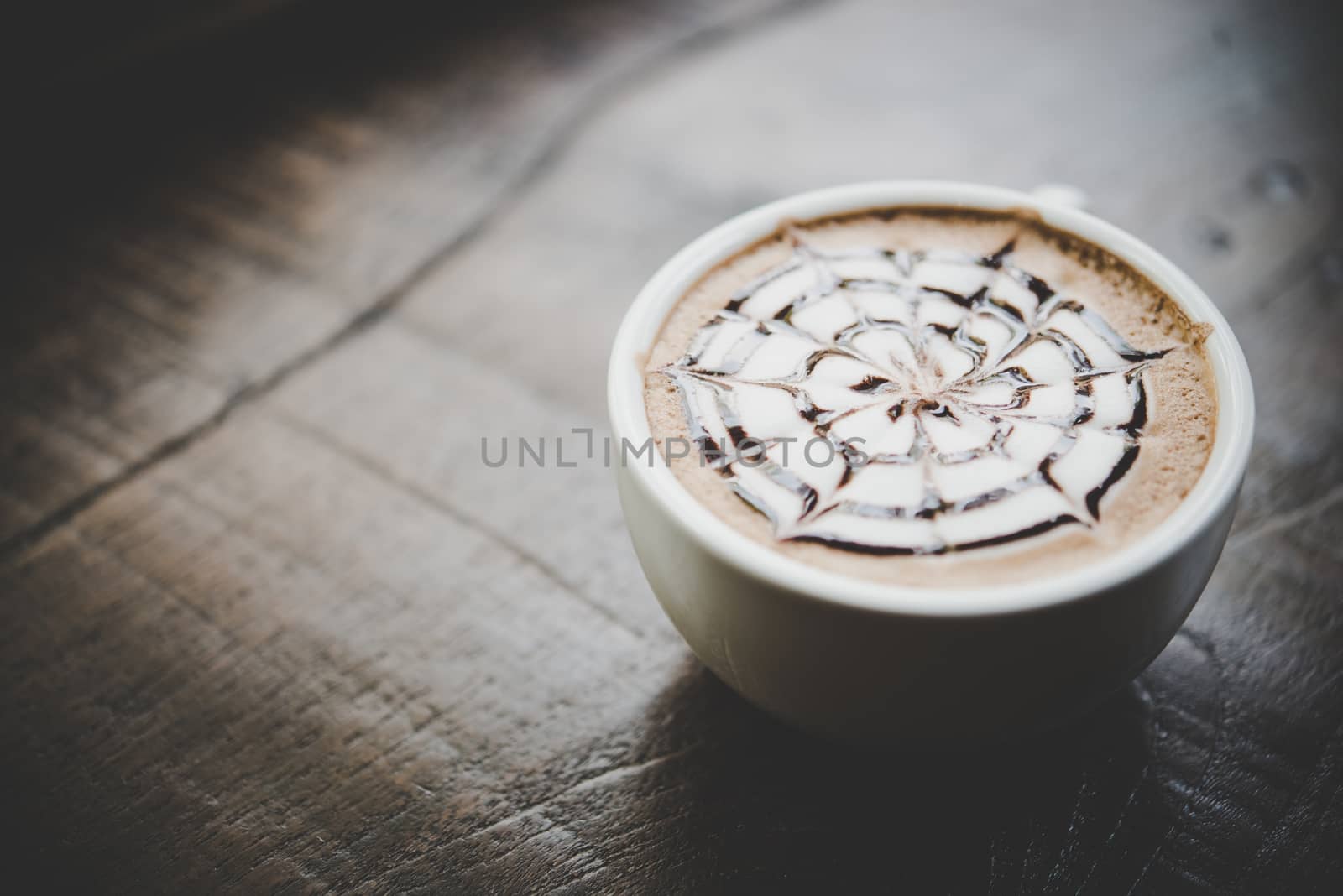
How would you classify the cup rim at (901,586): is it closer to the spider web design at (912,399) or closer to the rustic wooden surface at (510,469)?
the spider web design at (912,399)

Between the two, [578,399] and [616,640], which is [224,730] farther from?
[578,399]

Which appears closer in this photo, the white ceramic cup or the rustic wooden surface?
the white ceramic cup

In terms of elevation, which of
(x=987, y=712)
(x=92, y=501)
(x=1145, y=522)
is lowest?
(x=92, y=501)

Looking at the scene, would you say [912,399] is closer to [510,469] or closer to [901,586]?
[901,586]

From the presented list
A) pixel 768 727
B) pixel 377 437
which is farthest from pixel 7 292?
pixel 768 727

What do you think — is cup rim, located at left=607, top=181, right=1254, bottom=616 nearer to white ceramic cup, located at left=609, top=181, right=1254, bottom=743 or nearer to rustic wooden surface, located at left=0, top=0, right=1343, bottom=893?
white ceramic cup, located at left=609, top=181, right=1254, bottom=743

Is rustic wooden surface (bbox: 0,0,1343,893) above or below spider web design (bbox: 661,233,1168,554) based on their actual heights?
below

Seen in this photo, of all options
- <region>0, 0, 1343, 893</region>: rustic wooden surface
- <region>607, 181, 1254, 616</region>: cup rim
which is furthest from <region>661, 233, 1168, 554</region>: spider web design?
<region>0, 0, 1343, 893</region>: rustic wooden surface
